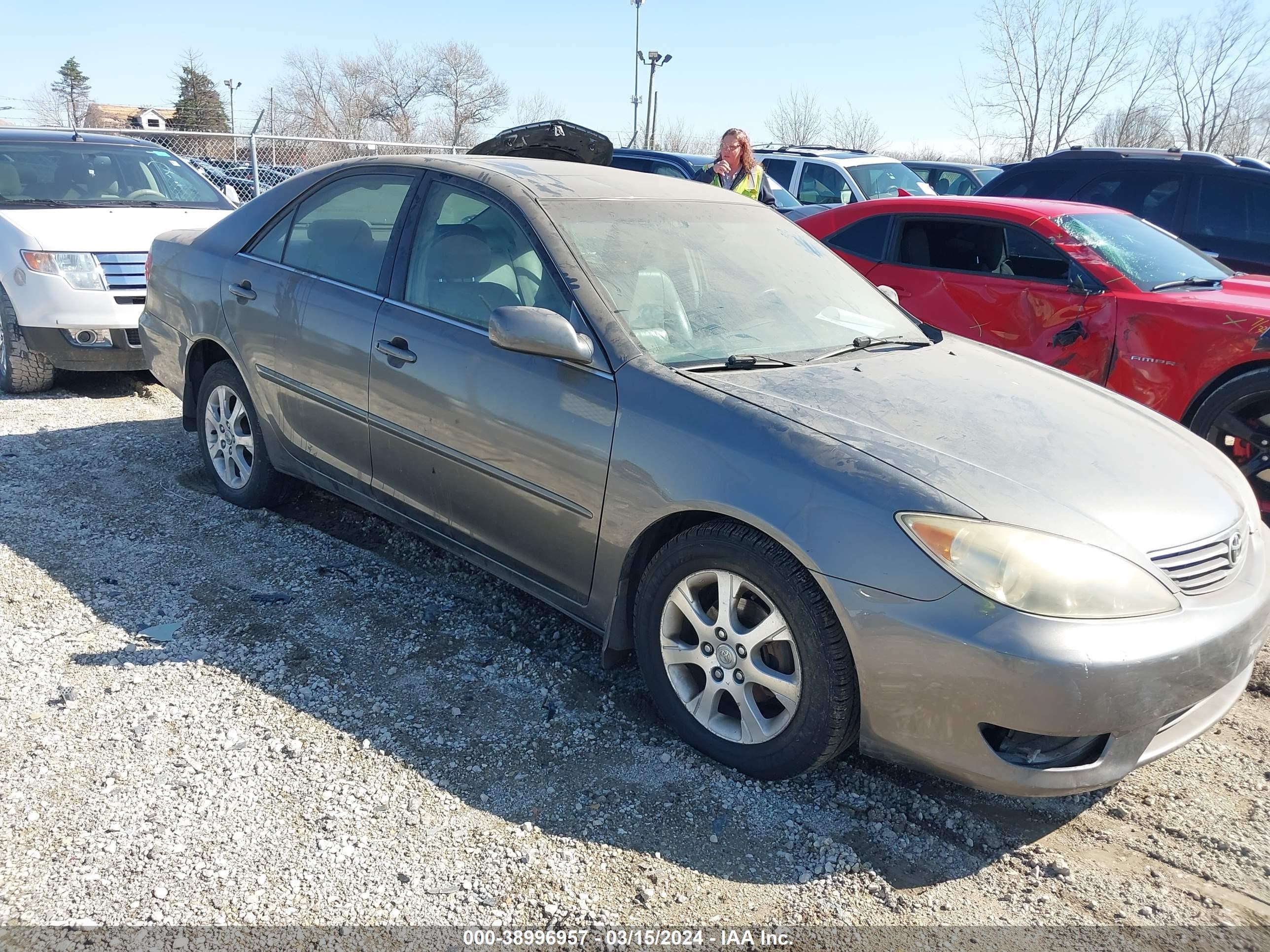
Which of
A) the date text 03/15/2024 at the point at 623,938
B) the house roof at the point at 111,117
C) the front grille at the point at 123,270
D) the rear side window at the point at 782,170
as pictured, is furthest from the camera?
the house roof at the point at 111,117

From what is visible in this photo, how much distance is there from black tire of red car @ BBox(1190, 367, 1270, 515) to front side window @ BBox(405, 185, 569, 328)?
3.64 meters

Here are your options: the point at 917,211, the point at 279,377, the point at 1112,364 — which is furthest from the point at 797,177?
the point at 279,377

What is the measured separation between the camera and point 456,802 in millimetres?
2828

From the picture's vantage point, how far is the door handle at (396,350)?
12.2ft

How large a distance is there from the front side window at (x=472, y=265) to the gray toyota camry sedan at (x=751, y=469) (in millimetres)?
11

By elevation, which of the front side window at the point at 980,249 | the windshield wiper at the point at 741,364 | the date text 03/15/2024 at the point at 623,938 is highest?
the front side window at the point at 980,249

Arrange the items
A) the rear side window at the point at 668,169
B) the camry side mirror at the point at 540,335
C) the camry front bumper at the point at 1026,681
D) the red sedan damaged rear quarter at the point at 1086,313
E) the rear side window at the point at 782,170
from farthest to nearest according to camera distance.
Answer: the rear side window at the point at 782,170
the rear side window at the point at 668,169
the red sedan damaged rear quarter at the point at 1086,313
the camry side mirror at the point at 540,335
the camry front bumper at the point at 1026,681

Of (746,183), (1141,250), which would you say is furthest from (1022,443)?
(746,183)

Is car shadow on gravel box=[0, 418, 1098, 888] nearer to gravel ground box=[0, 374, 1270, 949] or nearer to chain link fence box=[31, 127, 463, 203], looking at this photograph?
gravel ground box=[0, 374, 1270, 949]

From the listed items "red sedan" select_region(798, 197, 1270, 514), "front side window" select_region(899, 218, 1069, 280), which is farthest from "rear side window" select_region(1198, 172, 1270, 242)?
"front side window" select_region(899, 218, 1069, 280)

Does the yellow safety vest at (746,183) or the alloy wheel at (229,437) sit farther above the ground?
the yellow safety vest at (746,183)

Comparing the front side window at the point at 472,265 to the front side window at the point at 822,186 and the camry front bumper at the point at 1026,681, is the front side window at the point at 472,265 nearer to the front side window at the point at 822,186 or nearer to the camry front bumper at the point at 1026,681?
the camry front bumper at the point at 1026,681

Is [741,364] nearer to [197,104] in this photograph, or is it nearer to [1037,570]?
[1037,570]

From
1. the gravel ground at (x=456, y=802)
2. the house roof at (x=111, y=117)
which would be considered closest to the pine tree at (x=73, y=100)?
the house roof at (x=111, y=117)
